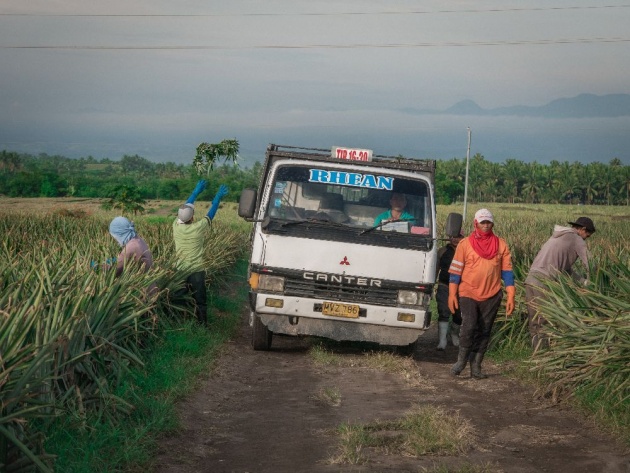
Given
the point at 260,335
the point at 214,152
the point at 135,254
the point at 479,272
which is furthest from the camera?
the point at 214,152

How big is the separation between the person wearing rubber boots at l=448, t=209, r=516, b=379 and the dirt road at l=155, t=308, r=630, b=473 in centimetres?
49

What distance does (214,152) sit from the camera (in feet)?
147

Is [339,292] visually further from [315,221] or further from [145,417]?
[145,417]

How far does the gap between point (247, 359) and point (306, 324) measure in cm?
93

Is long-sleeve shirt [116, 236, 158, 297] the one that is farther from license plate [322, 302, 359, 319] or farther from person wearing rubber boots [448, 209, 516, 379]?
person wearing rubber boots [448, 209, 516, 379]

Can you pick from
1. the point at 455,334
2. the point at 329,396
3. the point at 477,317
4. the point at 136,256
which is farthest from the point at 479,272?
the point at 136,256

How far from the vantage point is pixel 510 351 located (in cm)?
1294

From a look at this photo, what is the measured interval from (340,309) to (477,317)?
5.39ft

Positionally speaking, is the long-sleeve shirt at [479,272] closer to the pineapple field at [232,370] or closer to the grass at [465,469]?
the pineapple field at [232,370]

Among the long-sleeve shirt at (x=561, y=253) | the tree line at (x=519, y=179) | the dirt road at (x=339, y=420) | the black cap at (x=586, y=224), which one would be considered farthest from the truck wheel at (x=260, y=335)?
the tree line at (x=519, y=179)

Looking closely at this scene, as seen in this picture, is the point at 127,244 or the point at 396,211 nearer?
the point at 127,244

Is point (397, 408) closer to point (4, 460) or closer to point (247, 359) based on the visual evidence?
point (247, 359)

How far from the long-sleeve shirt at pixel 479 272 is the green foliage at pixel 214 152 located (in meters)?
34.2

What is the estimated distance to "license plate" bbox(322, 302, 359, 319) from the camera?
11625 mm
